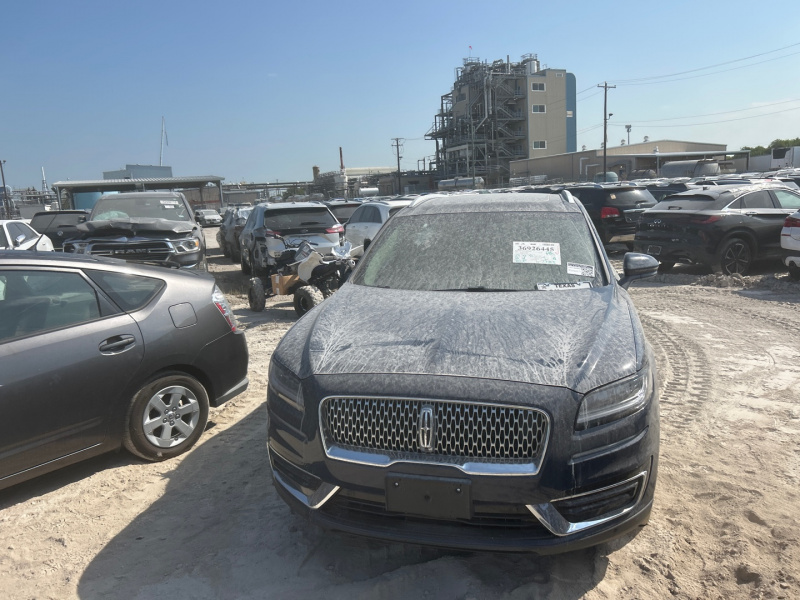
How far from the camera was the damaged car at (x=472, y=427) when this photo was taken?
262 cm

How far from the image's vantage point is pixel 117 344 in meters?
4.07

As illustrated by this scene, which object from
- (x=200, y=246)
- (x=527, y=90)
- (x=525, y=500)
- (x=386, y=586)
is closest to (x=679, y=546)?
(x=525, y=500)

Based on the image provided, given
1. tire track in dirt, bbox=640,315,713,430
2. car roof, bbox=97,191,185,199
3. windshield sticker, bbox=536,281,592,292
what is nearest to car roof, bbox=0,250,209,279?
windshield sticker, bbox=536,281,592,292

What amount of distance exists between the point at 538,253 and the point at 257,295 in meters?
6.54

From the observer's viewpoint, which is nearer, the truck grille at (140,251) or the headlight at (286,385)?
the headlight at (286,385)

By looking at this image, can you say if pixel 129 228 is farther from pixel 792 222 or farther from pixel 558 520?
pixel 792 222

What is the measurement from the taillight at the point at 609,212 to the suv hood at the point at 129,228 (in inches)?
368

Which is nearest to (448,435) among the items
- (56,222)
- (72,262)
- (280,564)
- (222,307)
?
(280,564)

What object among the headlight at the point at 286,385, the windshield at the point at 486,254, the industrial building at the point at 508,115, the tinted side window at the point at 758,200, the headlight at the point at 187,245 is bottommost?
the headlight at the point at 286,385

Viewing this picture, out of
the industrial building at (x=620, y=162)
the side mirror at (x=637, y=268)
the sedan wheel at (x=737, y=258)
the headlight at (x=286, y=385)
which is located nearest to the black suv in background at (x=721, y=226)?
the sedan wheel at (x=737, y=258)

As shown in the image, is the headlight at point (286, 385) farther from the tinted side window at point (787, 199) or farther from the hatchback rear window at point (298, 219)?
the tinted side window at point (787, 199)

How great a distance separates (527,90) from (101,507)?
8710 centimetres

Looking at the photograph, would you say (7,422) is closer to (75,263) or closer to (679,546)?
(75,263)

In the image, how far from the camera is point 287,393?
10.0 feet
